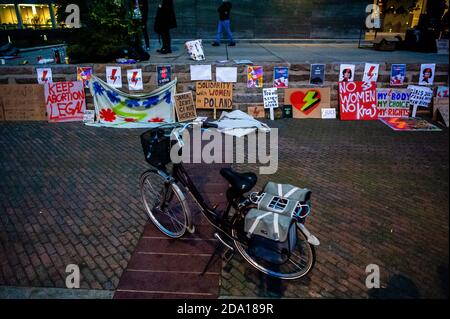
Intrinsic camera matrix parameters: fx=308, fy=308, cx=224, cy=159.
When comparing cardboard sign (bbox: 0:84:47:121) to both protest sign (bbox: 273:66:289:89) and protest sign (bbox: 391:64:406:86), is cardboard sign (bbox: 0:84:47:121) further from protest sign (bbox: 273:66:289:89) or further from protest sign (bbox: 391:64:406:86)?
protest sign (bbox: 391:64:406:86)

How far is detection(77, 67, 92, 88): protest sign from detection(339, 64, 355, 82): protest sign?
751cm

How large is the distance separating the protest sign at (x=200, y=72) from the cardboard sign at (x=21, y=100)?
4.61 m

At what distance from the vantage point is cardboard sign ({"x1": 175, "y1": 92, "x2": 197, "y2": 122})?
912 centimetres

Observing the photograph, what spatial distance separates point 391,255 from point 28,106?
10138mm

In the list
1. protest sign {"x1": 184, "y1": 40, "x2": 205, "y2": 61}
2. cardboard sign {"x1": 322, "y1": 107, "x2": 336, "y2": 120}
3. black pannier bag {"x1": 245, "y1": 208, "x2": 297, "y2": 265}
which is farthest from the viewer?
protest sign {"x1": 184, "y1": 40, "x2": 205, "y2": 61}

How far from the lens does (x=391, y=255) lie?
12.6 ft

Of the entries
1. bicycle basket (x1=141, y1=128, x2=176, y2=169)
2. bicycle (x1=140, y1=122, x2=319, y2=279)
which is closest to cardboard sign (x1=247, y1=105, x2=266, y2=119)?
bicycle (x1=140, y1=122, x2=319, y2=279)

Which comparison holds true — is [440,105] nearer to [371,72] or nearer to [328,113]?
[371,72]

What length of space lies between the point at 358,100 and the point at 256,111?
3.09 metres

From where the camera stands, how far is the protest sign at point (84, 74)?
9.10 m

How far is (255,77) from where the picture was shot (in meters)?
9.24

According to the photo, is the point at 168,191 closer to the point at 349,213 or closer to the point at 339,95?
the point at 349,213

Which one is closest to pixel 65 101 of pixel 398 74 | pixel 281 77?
pixel 281 77
